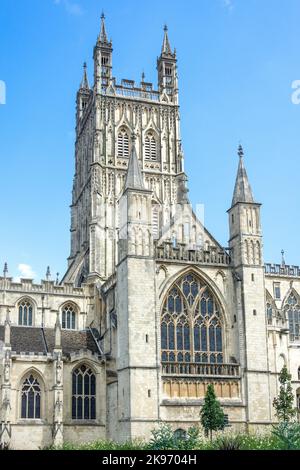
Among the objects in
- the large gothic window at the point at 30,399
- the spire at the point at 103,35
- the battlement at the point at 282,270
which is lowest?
the large gothic window at the point at 30,399

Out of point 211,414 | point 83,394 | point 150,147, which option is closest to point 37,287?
point 83,394

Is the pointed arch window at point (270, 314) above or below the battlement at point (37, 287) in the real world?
below

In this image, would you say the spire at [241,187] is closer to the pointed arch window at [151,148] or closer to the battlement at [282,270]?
the battlement at [282,270]

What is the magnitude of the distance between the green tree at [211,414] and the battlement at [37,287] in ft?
65.4

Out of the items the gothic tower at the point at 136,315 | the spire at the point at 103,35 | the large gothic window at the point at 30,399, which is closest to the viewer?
the gothic tower at the point at 136,315

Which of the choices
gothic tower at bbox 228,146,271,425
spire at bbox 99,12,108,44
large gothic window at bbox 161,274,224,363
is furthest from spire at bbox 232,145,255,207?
spire at bbox 99,12,108,44

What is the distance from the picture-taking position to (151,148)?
71000 mm

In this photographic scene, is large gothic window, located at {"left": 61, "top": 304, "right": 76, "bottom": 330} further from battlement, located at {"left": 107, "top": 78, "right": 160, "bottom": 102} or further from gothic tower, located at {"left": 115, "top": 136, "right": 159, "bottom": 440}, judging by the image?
battlement, located at {"left": 107, "top": 78, "right": 160, "bottom": 102}

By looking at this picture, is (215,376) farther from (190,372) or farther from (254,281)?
(254,281)

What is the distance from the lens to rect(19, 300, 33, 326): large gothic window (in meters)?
56.2

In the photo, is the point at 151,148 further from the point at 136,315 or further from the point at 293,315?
the point at 136,315

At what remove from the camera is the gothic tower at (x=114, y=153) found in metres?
65.4

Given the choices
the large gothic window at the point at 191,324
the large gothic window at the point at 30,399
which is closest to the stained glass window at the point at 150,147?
the large gothic window at the point at 191,324

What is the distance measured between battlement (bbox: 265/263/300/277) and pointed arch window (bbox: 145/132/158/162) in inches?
625
